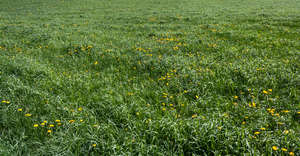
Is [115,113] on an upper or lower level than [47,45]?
lower

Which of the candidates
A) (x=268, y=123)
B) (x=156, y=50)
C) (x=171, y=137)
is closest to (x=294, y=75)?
(x=268, y=123)

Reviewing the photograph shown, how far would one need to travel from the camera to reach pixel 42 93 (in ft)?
14.0

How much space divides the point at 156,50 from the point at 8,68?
468 cm

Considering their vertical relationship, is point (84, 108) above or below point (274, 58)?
below

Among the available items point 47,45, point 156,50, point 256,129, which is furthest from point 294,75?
point 47,45

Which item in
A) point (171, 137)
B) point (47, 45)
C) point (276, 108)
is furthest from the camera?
point (47, 45)

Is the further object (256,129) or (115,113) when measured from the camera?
(115,113)

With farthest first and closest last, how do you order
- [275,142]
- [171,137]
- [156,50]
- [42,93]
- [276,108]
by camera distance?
[156,50] → [42,93] → [276,108] → [171,137] → [275,142]

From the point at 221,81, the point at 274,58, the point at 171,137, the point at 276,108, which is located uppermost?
the point at 274,58

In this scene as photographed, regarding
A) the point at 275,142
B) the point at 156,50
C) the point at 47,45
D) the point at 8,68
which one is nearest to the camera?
Answer: the point at 275,142

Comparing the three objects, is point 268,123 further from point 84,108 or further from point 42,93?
point 42,93

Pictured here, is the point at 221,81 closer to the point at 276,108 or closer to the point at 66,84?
the point at 276,108

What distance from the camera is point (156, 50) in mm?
7078

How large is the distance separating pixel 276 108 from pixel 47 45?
28.3 feet
